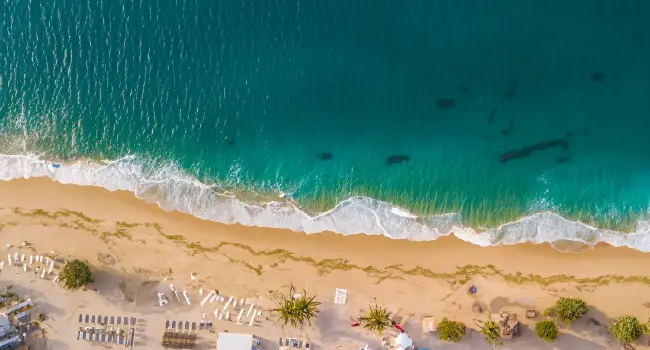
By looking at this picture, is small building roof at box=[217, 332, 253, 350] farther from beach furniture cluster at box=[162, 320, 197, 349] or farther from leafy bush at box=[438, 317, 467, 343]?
leafy bush at box=[438, 317, 467, 343]

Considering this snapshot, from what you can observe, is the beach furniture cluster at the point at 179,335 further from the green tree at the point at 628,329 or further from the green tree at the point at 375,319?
the green tree at the point at 628,329

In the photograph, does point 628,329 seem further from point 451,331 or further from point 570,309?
point 451,331

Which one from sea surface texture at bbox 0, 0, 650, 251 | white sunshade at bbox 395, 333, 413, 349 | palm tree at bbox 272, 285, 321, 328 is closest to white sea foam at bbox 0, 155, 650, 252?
sea surface texture at bbox 0, 0, 650, 251

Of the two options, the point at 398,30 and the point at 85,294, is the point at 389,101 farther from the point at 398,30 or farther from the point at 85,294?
the point at 85,294

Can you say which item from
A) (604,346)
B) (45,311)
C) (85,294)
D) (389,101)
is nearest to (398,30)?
(389,101)

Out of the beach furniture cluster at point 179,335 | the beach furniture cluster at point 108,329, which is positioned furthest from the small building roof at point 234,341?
the beach furniture cluster at point 108,329

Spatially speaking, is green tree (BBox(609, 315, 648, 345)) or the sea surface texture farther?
the sea surface texture
